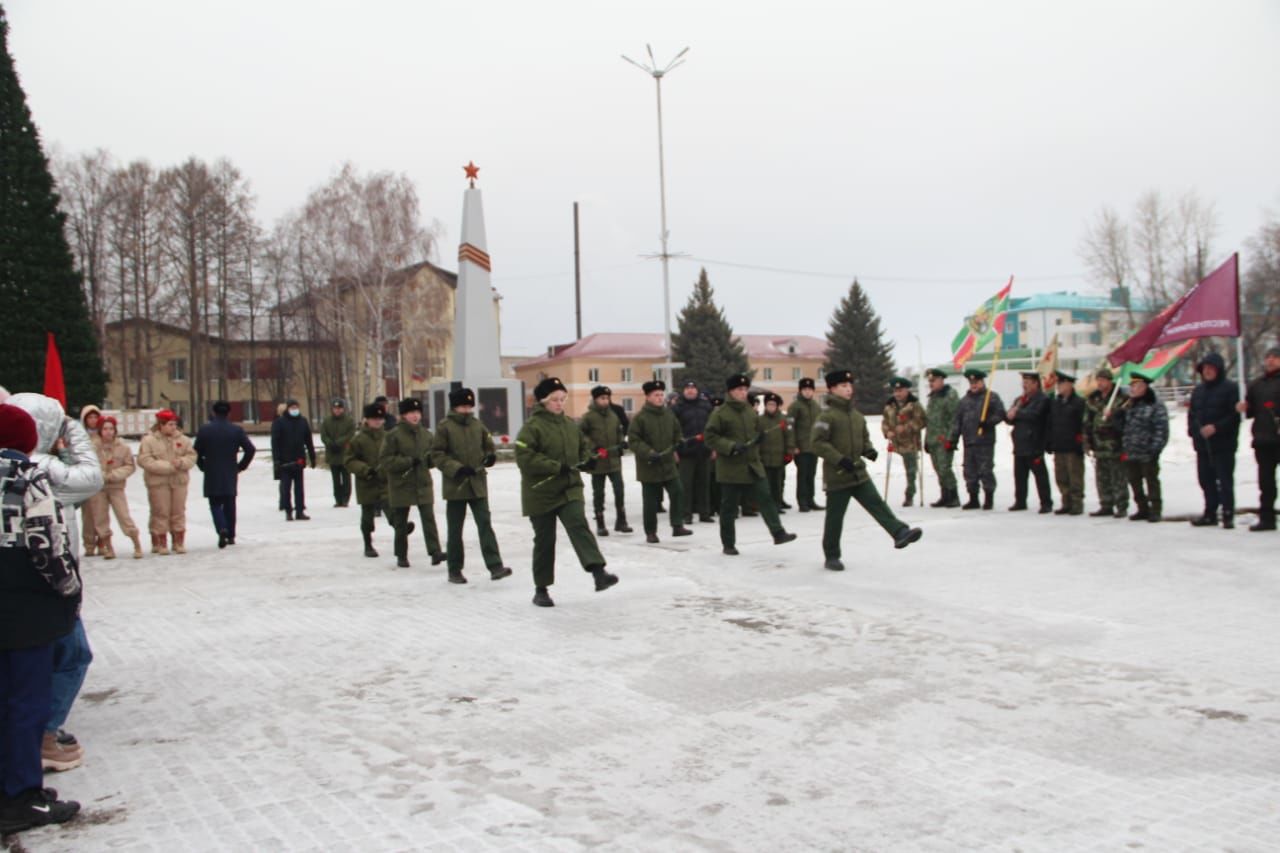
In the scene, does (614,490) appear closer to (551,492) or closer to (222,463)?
(551,492)

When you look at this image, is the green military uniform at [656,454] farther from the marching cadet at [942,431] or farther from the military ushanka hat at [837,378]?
the marching cadet at [942,431]

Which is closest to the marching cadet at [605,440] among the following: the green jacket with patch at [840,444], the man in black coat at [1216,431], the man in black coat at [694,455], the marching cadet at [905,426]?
the man in black coat at [694,455]

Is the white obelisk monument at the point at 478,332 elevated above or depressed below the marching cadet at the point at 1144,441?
above

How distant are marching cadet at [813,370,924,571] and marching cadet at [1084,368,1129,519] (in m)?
4.44

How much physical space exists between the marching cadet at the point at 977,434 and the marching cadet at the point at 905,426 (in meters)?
0.57

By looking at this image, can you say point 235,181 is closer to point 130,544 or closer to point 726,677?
point 130,544

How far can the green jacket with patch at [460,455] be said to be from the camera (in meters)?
9.62

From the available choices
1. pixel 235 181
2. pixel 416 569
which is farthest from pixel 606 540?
pixel 235 181

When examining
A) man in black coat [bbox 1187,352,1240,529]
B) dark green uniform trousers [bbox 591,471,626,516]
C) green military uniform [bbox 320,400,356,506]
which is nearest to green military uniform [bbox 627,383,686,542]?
dark green uniform trousers [bbox 591,471,626,516]

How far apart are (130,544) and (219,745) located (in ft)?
34.0

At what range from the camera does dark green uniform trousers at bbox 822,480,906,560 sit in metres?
9.50

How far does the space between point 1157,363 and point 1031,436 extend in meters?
2.00

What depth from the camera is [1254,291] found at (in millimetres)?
59531

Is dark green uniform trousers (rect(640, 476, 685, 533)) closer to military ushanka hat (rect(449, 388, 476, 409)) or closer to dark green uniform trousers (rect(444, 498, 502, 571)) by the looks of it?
dark green uniform trousers (rect(444, 498, 502, 571))
